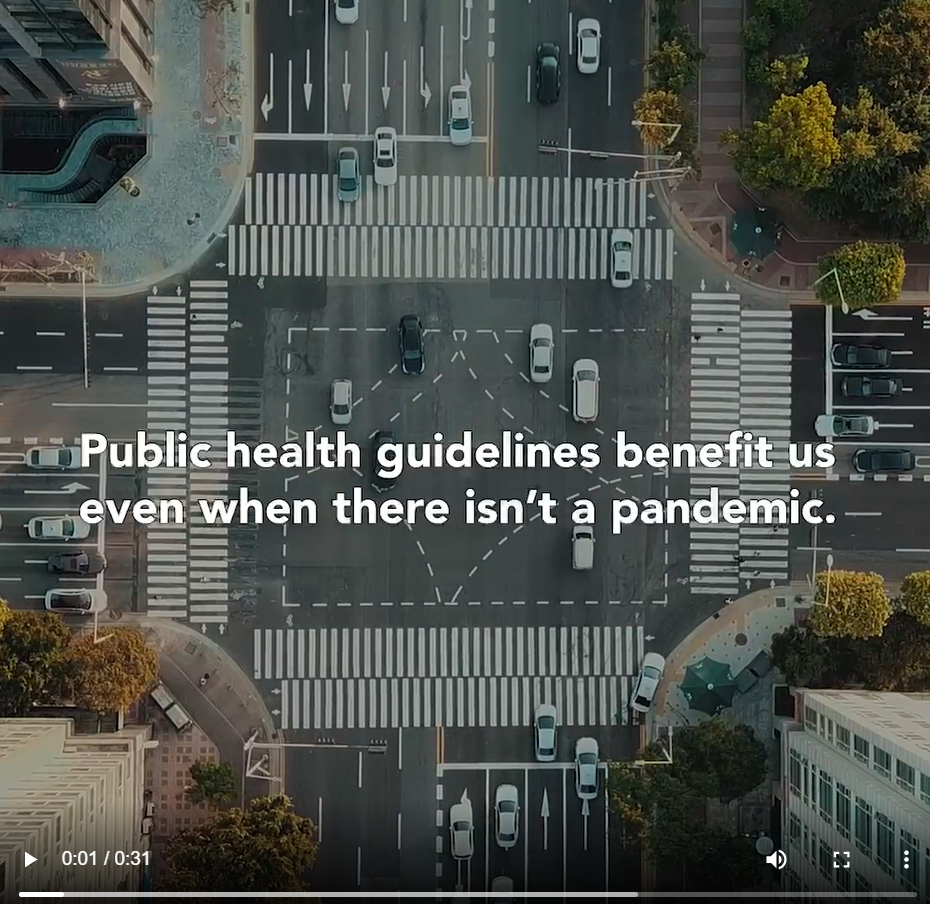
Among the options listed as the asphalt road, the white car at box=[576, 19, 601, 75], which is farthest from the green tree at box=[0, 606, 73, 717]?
the white car at box=[576, 19, 601, 75]

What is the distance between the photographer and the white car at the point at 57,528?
5388 centimetres

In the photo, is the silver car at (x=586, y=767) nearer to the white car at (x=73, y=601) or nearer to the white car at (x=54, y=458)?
the white car at (x=73, y=601)

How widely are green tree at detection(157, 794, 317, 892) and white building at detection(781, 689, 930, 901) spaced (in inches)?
972

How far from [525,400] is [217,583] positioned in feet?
63.8

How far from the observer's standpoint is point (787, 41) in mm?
53438

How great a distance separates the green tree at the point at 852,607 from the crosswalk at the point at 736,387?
6174mm

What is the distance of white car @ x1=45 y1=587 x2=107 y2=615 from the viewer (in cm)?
5381

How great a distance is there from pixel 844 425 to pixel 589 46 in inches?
963

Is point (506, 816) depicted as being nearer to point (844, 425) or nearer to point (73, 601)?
point (73, 601)

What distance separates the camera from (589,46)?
53.7 m

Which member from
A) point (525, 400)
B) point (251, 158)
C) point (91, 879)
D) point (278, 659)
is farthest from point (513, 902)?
point (251, 158)

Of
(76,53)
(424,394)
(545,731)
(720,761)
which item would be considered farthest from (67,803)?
(76,53)

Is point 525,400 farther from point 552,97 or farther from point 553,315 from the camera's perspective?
point 552,97

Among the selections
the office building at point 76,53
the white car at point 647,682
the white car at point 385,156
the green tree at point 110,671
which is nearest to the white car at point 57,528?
the green tree at point 110,671
